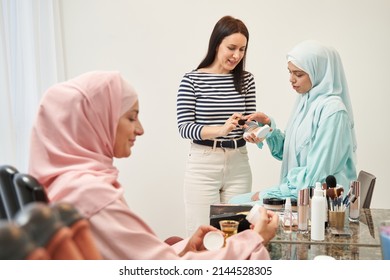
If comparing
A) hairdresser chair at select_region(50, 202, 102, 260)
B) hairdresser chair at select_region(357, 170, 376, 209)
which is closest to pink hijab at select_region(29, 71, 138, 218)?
hairdresser chair at select_region(50, 202, 102, 260)

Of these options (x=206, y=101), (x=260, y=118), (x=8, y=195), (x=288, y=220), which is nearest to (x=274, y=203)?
(x=288, y=220)

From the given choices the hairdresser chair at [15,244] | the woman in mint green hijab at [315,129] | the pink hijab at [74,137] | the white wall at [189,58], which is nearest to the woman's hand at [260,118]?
the woman in mint green hijab at [315,129]

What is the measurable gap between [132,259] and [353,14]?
253 centimetres

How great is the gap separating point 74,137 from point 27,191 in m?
0.27

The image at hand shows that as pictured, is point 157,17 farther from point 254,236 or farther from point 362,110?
point 254,236

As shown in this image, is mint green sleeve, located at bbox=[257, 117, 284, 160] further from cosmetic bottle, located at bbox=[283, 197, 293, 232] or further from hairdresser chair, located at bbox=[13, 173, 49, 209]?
hairdresser chair, located at bbox=[13, 173, 49, 209]

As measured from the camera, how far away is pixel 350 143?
1892mm

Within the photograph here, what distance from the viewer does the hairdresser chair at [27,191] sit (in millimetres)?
845

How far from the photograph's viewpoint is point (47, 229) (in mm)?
551

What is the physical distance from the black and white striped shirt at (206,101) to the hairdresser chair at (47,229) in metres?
1.71

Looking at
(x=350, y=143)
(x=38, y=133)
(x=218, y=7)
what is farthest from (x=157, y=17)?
(x=38, y=133)

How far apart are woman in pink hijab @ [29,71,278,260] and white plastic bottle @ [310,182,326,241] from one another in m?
0.23

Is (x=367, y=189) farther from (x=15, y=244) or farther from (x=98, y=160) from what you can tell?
(x=15, y=244)

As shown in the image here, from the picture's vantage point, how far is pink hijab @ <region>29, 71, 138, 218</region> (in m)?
1.05
